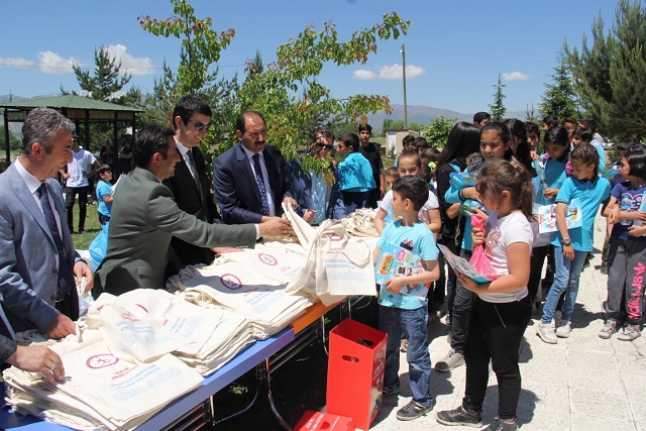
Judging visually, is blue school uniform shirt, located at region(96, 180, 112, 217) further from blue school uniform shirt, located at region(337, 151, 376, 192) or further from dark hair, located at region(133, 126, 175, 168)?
dark hair, located at region(133, 126, 175, 168)

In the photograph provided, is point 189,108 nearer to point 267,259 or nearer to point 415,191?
point 267,259

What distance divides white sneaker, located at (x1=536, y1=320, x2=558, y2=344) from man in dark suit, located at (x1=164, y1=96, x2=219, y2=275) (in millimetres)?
2922

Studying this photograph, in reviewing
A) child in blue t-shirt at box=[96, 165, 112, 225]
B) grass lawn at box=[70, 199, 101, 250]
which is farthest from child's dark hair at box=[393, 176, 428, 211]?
grass lawn at box=[70, 199, 101, 250]

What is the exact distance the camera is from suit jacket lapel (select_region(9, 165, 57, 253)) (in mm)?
2207

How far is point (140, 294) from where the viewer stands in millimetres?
2408

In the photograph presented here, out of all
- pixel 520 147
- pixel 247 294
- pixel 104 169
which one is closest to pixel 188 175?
pixel 247 294

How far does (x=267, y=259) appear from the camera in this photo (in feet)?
10.4

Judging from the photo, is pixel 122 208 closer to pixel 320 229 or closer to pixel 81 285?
pixel 81 285

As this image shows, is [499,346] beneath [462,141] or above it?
beneath

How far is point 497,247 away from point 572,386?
5.28 ft

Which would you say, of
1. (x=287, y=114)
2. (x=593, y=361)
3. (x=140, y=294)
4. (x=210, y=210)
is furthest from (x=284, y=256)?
(x=593, y=361)

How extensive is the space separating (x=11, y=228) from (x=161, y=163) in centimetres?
83

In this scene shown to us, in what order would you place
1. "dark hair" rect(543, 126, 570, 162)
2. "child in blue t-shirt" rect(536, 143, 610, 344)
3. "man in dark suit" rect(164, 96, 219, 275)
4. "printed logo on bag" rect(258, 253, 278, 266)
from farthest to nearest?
"dark hair" rect(543, 126, 570, 162) → "child in blue t-shirt" rect(536, 143, 610, 344) → "man in dark suit" rect(164, 96, 219, 275) → "printed logo on bag" rect(258, 253, 278, 266)

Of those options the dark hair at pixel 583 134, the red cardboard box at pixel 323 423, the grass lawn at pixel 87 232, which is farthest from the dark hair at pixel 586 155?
the grass lawn at pixel 87 232
